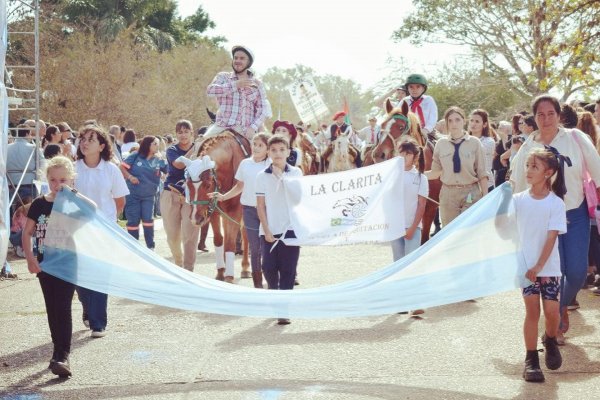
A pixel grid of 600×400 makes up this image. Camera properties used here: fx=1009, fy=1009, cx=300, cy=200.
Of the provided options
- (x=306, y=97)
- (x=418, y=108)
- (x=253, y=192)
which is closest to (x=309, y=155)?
(x=418, y=108)

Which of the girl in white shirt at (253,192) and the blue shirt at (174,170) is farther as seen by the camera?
the blue shirt at (174,170)

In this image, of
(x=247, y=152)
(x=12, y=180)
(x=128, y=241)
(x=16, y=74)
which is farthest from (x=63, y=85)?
(x=128, y=241)

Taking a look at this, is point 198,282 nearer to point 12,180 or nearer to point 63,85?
point 12,180

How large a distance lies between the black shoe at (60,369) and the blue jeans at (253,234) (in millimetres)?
4115

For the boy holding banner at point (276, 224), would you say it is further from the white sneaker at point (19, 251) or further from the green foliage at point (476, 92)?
the green foliage at point (476, 92)

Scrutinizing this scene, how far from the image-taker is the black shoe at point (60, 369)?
25.2ft

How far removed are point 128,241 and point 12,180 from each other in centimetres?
901

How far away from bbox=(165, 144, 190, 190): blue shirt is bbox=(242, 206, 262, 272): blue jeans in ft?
7.60

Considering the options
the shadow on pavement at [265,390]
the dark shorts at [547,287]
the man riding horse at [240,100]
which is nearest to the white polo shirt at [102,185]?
the shadow on pavement at [265,390]

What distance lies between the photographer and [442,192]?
39.0 ft

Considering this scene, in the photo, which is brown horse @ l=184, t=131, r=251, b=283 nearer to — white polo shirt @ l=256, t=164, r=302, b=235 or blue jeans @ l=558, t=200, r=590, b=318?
white polo shirt @ l=256, t=164, r=302, b=235

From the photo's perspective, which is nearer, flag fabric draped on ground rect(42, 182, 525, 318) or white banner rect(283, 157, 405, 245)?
flag fabric draped on ground rect(42, 182, 525, 318)

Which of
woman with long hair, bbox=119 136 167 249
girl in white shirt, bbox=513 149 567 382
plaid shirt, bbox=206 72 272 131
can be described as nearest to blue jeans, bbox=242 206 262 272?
plaid shirt, bbox=206 72 272 131

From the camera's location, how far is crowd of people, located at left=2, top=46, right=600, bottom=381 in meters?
7.62
